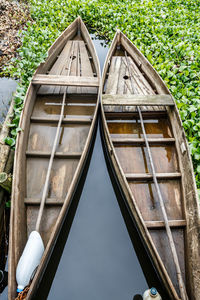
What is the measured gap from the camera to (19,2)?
8484 mm

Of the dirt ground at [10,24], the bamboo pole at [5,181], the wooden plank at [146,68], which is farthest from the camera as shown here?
the dirt ground at [10,24]

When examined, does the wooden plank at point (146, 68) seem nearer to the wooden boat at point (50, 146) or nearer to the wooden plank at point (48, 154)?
the wooden boat at point (50, 146)

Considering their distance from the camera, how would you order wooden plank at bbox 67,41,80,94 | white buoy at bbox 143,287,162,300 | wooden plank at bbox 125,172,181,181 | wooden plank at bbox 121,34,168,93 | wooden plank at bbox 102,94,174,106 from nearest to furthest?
1. white buoy at bbox 143,287,162,300
2. wooden plank at bbox 125,172,181,181
3. wooden plank at bbox 102,94,174,106
4. wooden plank at bbox 121,34,168,93
5. wooden plank at bbox 67,41,80,94

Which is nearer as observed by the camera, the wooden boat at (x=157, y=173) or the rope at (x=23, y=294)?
the rope at (x=23, y=294)

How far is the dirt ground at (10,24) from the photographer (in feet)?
20.5

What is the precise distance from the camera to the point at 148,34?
6465mm

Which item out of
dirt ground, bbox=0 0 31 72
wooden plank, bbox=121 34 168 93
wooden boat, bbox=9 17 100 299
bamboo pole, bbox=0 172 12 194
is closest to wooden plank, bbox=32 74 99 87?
wooden boat, bbox=9 17 100 299

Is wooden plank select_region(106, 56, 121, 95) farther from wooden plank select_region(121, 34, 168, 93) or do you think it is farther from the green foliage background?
the green foliage background

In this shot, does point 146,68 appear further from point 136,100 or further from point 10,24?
point 10,24

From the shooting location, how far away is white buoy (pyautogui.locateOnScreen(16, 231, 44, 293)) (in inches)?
78.9

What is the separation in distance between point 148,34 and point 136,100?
3912 millimetres

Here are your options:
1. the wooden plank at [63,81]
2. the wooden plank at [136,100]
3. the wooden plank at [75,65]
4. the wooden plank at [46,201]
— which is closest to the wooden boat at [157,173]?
the wooden plank at [136,100]

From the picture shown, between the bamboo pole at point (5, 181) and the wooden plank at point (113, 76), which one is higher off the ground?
the wooden plank at point (113, 76)

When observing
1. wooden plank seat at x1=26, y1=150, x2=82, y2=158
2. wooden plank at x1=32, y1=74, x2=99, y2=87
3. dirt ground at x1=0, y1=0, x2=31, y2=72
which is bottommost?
wooden plank seat at x1=26, y1=150, x2=82, y2=158
